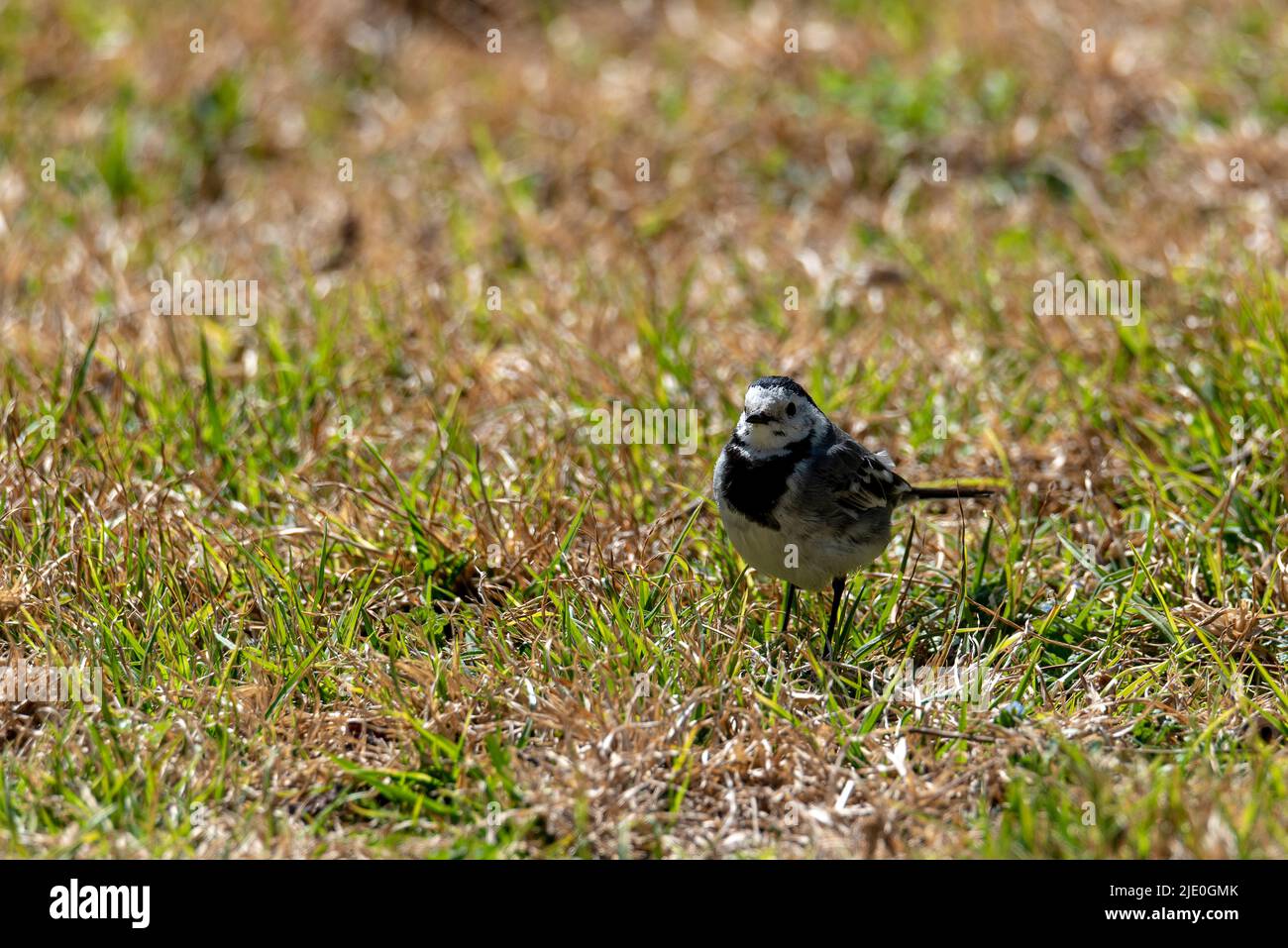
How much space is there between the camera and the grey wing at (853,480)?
14.0 feet

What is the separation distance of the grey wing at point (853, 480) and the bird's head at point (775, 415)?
0.36ft

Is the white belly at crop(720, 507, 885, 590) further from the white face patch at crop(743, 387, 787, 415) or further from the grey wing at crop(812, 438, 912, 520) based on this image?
the white face patch at crop(743, 387, 787, 415)

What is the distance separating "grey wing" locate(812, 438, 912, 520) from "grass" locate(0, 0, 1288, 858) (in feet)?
0.90

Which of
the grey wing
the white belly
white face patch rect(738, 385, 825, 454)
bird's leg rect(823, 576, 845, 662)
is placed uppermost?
white face patch rect(738, 385, 825, 454)

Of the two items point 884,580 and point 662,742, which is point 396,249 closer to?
point 884,580

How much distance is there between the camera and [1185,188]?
7.36 metres

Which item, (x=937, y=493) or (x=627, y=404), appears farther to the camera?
(x=627, y=404)

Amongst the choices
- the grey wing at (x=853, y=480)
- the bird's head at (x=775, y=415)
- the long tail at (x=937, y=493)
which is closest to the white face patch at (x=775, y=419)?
the bird's head at (x=775, y=415)

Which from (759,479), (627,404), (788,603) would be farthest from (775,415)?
(627,404)

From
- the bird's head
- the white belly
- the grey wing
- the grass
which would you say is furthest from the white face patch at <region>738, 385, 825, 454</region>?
the grass

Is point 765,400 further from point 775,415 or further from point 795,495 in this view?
point 795,495

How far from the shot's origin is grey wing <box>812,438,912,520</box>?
4.28m

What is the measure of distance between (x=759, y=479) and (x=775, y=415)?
183mm

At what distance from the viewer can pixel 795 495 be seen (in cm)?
423
